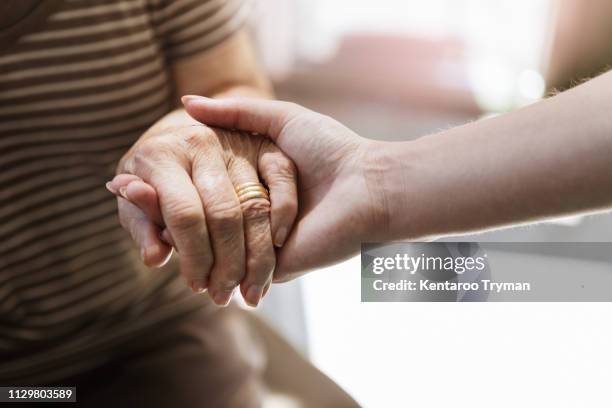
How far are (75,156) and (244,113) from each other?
0.26 metres

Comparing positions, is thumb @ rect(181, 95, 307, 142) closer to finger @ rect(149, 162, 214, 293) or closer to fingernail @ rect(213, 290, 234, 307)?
finger @ rect(149, 162, 214, 293)

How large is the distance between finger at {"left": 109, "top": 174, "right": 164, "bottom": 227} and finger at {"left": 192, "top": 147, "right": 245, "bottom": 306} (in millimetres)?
49

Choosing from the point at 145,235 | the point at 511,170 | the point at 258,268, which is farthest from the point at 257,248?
the point at 511,170

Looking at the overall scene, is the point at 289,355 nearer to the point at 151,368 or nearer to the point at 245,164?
the point at 151,368

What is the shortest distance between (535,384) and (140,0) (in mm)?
691

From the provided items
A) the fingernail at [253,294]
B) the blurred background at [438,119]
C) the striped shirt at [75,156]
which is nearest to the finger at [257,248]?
the fingernail at [253,294]

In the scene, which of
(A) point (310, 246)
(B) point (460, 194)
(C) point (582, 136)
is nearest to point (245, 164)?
(A) point (310, 246)

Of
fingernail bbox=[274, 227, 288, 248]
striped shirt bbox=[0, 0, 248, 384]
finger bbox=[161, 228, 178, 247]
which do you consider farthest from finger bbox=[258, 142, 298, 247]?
striped shirt bbox=[0, 0, 248, 384]

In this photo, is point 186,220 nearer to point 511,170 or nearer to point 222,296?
point 222,296

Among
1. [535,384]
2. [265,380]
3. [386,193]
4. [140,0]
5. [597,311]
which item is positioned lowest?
[265,380]

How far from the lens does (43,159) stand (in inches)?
30.5

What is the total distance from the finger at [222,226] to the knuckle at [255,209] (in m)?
0.01

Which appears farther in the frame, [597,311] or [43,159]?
[43,159]

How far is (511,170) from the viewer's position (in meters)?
0.62
